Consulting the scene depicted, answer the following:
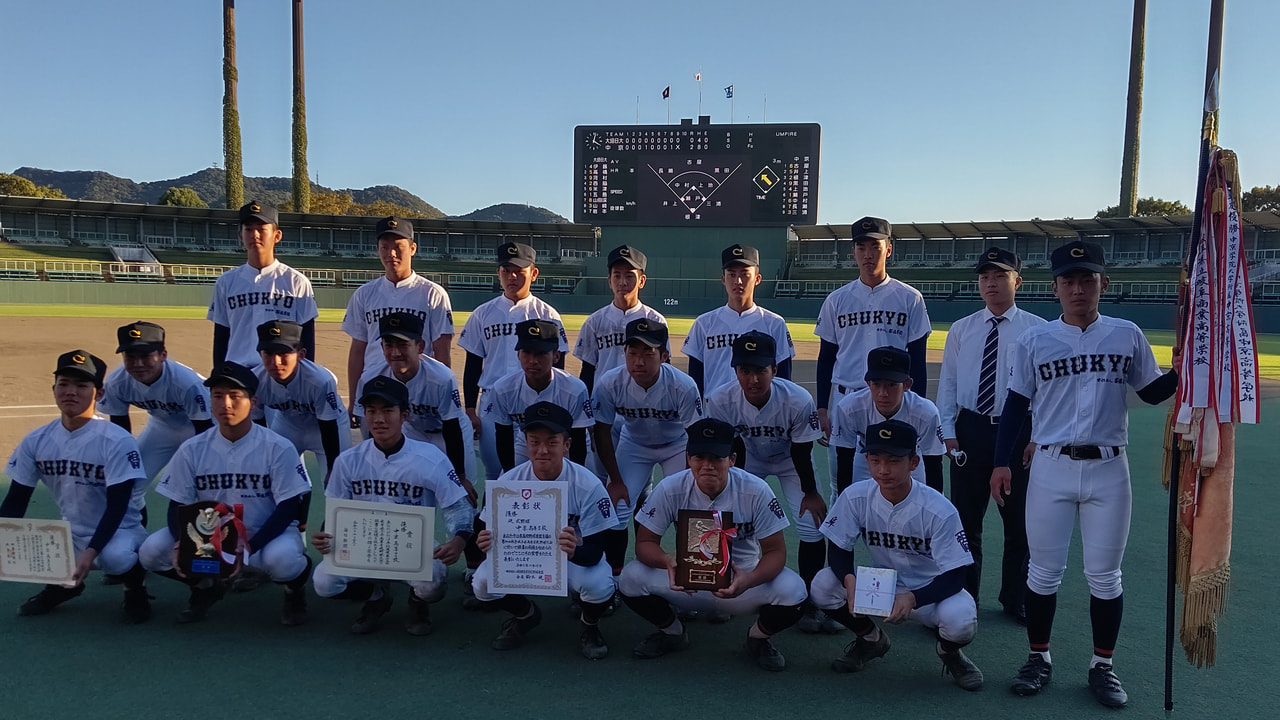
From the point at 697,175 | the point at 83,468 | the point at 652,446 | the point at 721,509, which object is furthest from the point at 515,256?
the point at 697,175

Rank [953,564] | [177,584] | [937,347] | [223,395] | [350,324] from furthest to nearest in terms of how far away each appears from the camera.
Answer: [937,347] → [350,324] → [177,584] → [223,395] → [953,564]

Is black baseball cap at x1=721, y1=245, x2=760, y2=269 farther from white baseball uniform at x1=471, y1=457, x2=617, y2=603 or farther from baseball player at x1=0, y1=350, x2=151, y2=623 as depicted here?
baseball player at x1=0, y1=350, x2=151, y2=623

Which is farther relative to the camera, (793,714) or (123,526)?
(123,526)

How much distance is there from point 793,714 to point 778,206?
97.9 feet

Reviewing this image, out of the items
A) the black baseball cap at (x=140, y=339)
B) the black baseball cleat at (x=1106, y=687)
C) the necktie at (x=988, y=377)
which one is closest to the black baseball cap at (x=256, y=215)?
the black baseball cap at (x=140, y=339)

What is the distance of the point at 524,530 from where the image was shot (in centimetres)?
426

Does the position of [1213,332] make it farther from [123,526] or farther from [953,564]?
[123,526]

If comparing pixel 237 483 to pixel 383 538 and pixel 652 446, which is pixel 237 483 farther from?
pixel 652 446

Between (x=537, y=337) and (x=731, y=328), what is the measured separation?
58.1 inches

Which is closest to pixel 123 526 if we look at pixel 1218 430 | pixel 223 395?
pixel 223 395

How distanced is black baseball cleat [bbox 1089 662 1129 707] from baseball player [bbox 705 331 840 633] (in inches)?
51.3

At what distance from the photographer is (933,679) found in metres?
4.04

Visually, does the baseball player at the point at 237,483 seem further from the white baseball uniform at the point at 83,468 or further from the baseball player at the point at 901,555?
the baseball player at the point at 901,555

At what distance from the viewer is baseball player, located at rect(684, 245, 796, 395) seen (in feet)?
18.6
